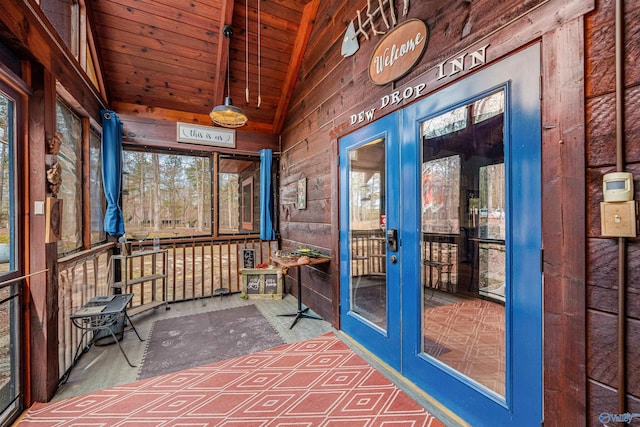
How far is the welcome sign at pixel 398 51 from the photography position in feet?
6.20

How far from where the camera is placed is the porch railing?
234 cm

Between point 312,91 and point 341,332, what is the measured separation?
2.87 meters

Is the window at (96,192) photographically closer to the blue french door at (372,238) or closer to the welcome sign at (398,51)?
the blue french door at (372,238)

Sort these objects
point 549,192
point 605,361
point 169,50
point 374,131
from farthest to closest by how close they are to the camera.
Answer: point 169,50 → point 374,131 → point 549,192 → point 605,361

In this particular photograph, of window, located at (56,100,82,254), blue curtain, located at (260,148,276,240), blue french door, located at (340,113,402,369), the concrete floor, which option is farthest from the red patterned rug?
blue curtain, located at (260,148,276,240)

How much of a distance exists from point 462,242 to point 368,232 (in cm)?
89

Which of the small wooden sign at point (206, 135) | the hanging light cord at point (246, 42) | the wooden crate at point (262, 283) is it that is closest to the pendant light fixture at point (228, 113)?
the hanging light cord at point (246, 42)

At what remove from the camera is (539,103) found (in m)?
1.24

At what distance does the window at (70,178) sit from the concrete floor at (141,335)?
102 cm

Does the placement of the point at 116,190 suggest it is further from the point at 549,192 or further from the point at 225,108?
the point at 549,192

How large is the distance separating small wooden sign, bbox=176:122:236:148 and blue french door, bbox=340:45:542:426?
257 centimetres

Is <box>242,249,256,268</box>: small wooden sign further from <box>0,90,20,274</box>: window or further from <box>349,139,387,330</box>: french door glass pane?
<box>0,90,20,274</box>: window

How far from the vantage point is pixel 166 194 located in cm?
413

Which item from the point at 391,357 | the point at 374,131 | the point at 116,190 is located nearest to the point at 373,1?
the point at 374,131
